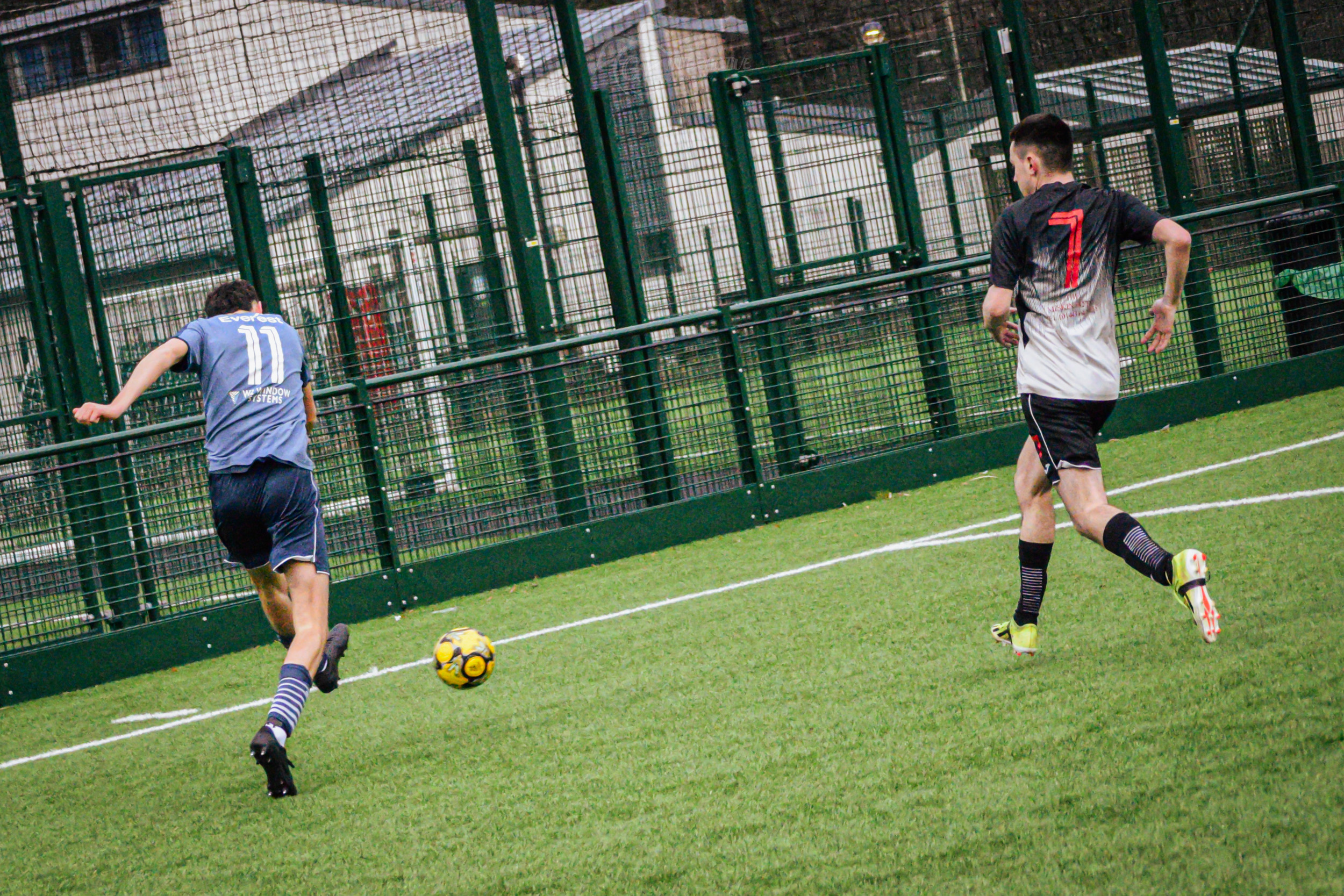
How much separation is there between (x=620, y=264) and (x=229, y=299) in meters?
4.83

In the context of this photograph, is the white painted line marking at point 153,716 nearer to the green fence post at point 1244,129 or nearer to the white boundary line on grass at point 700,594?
the white boundary line on grass at point 700,594

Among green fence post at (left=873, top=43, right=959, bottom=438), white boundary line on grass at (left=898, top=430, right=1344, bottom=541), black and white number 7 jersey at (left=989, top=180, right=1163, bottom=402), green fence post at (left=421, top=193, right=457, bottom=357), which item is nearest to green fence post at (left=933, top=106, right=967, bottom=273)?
green fence post at (left=873, top=43, right=959, bottom=438)

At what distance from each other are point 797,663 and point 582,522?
400 cm

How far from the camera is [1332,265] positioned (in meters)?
10.8

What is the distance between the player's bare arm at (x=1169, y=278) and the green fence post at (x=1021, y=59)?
672 centimetres

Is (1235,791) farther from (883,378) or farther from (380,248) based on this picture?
(380,248)

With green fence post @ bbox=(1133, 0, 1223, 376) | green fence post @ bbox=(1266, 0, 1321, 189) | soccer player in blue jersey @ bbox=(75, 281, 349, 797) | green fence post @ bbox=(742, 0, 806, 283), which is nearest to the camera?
soccer player in blue jersey @ bbox=(75, 281, 349, 797)

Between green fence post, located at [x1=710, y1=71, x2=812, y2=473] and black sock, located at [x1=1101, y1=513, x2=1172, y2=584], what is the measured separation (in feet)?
17.1

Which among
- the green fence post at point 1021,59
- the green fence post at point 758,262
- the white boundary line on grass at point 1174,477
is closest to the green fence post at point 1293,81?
the green fence post at point 1021,59

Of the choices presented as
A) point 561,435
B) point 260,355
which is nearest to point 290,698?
point 260,355

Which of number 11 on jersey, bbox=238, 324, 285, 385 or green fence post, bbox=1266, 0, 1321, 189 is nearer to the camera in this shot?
number 11 on jersey, bbox=238, 324, 285, 385

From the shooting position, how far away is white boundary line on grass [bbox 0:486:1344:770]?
653cm

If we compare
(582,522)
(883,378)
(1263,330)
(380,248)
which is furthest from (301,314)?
(1263,330)

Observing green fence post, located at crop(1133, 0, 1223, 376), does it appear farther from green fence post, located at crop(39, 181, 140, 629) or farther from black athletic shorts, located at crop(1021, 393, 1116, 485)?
green fence post, located at crop(39, 181, 140, 629)
